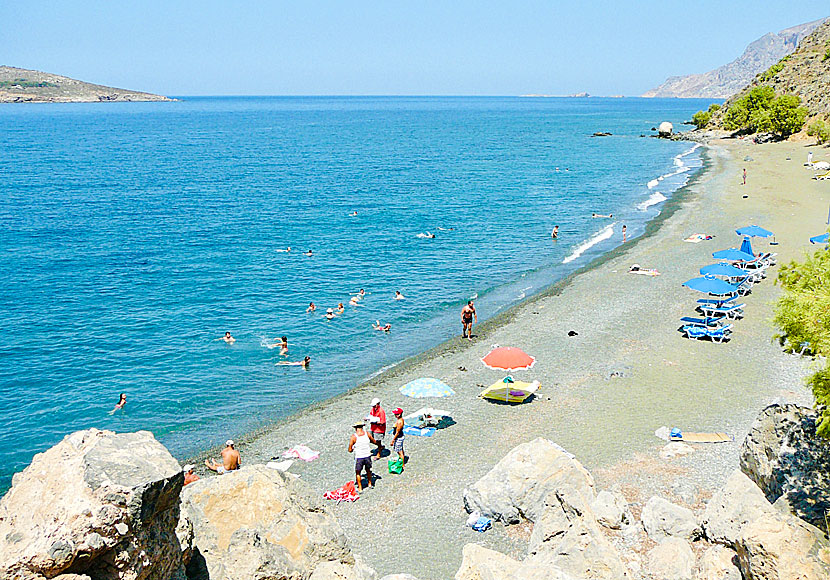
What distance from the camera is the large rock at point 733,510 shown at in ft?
35.3

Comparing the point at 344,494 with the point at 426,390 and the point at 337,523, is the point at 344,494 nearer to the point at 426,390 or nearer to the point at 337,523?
the point at 426,390

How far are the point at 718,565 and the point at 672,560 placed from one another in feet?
2.32

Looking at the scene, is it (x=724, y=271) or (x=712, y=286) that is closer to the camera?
(x=712, y=286)

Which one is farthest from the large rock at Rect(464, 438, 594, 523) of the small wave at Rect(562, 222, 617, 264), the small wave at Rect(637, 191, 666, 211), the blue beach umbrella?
the small wave at Rect(637, 191, 666, 211)

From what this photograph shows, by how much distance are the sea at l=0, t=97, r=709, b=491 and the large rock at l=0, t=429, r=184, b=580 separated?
13.4 m

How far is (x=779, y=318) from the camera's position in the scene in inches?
454

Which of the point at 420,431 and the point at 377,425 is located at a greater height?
the point at 377,425

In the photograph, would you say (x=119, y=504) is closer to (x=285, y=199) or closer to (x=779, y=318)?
(x=779, y=318)

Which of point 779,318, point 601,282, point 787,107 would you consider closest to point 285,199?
point 601,282

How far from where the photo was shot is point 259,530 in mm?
9383

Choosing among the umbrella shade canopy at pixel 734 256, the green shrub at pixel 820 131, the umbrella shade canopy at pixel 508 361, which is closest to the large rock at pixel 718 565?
the umbrella shade canopy at pixel 508 361

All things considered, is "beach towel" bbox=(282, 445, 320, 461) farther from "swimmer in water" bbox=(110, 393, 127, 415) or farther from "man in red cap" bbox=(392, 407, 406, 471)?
"swimmer in water" bbox=(110, 393, 127, 415)

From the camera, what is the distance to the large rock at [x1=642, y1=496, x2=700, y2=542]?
11672mm

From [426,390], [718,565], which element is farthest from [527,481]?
[426,390]
